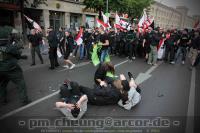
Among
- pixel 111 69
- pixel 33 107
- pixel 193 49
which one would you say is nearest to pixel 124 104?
pixel 111 69

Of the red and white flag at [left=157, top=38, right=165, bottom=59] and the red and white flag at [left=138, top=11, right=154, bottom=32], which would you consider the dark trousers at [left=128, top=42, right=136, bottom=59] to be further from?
the red and white flag at [left=157, top=38, right=165, bottom=59]

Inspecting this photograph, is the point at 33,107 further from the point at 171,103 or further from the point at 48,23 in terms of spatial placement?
the point at 48,23

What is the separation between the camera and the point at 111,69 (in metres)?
5.59

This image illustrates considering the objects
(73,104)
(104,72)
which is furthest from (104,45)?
(73,104)

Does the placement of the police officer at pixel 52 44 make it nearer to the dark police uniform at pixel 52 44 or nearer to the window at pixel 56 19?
the dark police uniform at pixel 52 44

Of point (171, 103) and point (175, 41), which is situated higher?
point (175, 41)

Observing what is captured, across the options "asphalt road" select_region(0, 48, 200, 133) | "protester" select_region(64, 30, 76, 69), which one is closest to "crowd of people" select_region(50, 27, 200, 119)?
"asphalt road" select_region(0, 48, 200, 133)

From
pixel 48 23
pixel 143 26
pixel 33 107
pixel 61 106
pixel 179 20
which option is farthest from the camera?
pixel 179 20

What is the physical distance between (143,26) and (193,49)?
338 cm

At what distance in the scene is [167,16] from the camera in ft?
→ 313

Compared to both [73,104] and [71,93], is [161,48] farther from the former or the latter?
[73,104]

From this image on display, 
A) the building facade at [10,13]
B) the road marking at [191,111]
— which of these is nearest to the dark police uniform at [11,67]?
the road marking at [191,111]

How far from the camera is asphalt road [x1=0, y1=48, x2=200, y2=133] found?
4.39m

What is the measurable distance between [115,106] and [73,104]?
4.30 ft
